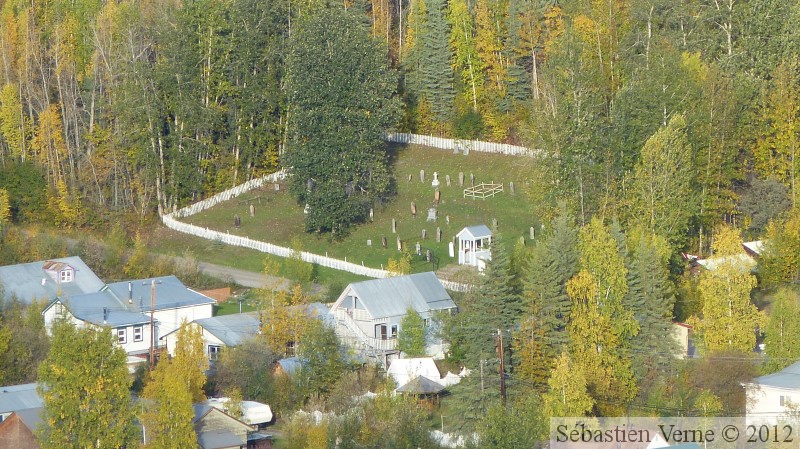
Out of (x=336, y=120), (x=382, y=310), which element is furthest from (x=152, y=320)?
(x=336, y=120)

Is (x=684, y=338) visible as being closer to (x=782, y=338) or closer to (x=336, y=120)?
(x=782, y=338)

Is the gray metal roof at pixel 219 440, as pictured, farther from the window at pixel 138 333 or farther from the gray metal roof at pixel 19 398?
the window at pixel 138 333

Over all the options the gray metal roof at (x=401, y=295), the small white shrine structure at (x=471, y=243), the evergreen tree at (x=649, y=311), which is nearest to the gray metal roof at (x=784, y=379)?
the evergreen tree at (x=649, y=311)

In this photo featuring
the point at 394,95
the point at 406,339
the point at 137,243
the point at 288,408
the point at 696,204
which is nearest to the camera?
the point at 288,408

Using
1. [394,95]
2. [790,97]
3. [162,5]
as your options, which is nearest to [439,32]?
[394,95]

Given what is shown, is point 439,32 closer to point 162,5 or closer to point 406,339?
point 162,5
